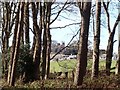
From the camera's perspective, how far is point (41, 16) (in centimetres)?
2544

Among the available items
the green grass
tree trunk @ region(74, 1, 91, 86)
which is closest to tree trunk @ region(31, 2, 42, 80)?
the green grass

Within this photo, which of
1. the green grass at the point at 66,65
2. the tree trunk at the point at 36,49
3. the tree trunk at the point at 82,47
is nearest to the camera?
the tree trunk at the point at 82,47

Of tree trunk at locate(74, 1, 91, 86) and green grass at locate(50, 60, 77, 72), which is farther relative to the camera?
green grass at locate(50, 60, 77, 72)

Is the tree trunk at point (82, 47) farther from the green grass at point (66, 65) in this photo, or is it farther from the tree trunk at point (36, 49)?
the green grass at point (66, 65)

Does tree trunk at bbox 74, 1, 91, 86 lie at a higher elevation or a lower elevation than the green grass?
higher

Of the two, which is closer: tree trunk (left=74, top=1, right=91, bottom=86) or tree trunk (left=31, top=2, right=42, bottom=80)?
tree trunk (left=74, top=1, right=91, bottom=86)

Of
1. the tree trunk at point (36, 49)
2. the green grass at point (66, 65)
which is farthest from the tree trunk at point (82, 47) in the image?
the green grass at point (66, 65)

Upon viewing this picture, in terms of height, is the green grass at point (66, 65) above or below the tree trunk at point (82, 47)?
below

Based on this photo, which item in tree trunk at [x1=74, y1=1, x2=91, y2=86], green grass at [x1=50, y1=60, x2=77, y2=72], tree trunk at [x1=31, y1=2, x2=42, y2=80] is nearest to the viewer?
tree trunk at [x1=74, y1=1, x2=91, y2=86]

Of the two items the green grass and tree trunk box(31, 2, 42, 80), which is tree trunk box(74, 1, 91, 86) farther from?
the green grass

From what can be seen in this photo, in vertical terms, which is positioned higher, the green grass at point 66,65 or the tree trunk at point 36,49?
the tree trunk at point 36,49

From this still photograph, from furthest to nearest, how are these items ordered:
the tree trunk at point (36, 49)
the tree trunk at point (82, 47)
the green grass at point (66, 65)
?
the green grass at point (66, 65)
the tree trunk at point (36, 49)
the tree trunk at point (82, 47)

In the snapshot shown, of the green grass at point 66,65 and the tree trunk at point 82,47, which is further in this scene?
the green grass at point 66,65

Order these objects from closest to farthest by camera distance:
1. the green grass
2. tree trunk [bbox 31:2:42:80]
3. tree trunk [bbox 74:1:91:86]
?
1. tree trunk [bbox 74:1:91:86]
2. tree trunk [bbox 31:2:42:80]
3. the green grass
